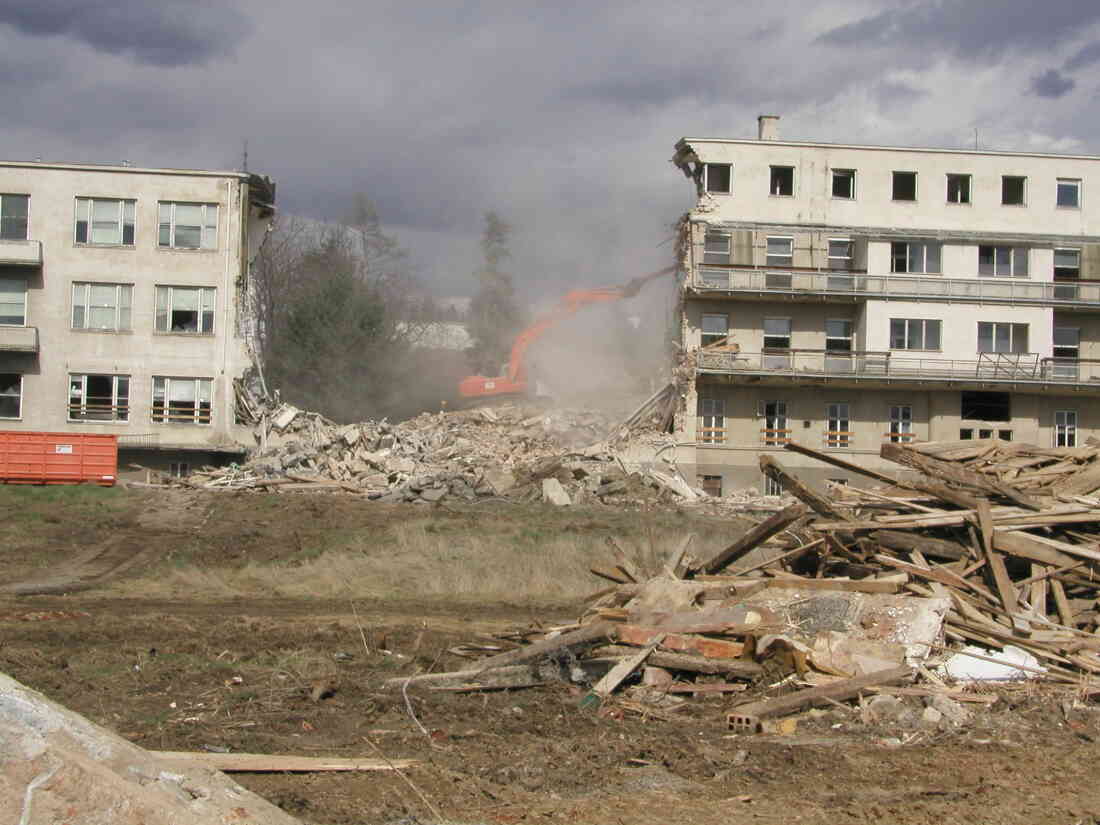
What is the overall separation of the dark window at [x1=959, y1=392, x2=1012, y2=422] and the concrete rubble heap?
11543mm

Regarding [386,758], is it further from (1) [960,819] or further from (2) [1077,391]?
(2) [1077,391]

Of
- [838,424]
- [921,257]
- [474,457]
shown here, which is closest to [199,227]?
[474,457]

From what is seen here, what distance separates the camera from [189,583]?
2169 centimetres

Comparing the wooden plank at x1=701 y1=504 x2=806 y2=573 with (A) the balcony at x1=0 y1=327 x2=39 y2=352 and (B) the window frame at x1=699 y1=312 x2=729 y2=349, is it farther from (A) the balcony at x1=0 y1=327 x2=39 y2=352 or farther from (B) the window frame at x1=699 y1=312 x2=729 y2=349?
(A) the balcony at x1=0 y1=327 x2=39 y2=352

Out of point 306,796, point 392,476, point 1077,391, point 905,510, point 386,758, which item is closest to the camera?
point 306,796

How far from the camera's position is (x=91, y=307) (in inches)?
1585

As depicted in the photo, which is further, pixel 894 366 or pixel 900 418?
pixel 900 418

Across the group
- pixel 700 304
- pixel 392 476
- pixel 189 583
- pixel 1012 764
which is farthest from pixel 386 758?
pixel 700 304

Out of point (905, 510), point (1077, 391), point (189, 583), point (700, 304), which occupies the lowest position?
point (189, 583)

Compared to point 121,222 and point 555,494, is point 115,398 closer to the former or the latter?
point 121,222

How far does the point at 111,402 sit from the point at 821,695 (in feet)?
113

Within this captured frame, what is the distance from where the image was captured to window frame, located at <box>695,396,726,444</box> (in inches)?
1666

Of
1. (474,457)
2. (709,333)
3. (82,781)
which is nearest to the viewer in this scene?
(82,781)

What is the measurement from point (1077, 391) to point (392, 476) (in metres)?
26.7
